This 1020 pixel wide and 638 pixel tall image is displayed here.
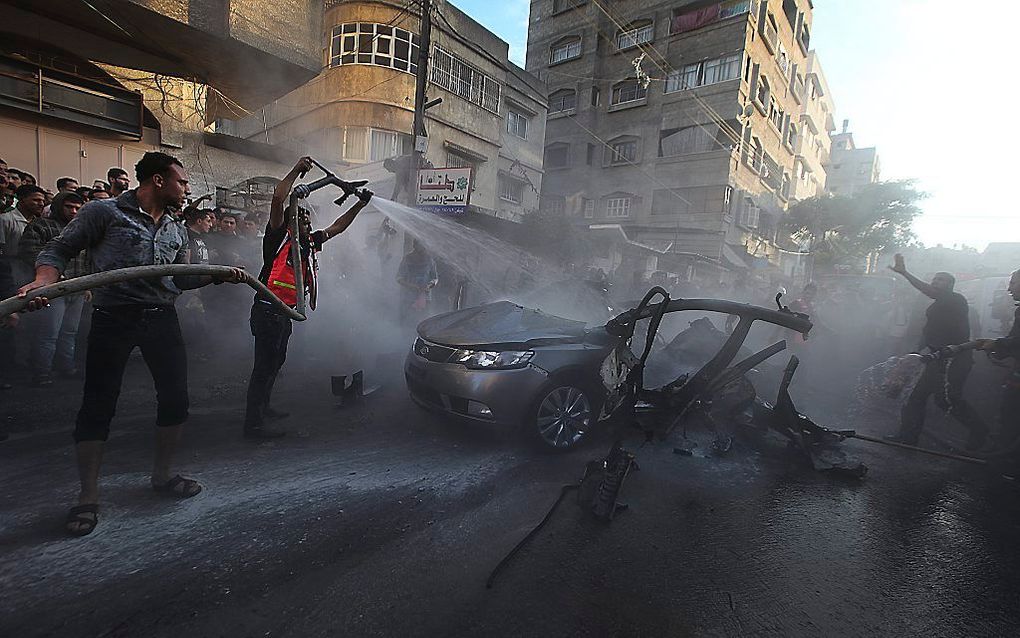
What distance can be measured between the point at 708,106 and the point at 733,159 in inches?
142

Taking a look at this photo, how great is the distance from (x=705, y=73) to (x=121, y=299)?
32832mm

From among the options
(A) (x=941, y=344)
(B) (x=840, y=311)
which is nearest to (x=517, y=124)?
(B) (x=840, y=311)

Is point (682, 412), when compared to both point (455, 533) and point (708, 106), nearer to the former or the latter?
point (455, 533)

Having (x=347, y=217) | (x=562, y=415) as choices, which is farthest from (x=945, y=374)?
(x=347, y=217)

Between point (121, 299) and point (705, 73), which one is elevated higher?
point (705, 73)

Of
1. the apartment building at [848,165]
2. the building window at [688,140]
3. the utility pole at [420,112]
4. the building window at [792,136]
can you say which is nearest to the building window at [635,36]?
the building window at [688,140]

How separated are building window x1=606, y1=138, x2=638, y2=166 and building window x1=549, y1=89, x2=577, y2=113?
4359 mm

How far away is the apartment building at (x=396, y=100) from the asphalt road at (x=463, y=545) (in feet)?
38.4

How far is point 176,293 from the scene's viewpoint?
9.67 ft

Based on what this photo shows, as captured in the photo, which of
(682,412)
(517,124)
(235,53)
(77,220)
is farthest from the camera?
(517,124)

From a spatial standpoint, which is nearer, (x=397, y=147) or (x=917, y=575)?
(x=917, y=575)

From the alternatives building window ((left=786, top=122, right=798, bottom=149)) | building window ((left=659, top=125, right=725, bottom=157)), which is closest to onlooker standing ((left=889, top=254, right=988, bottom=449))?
building window ((left=659, top=125, right=725, bottom=157))

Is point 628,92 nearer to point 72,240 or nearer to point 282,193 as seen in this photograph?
point 282,193

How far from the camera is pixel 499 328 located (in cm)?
447
